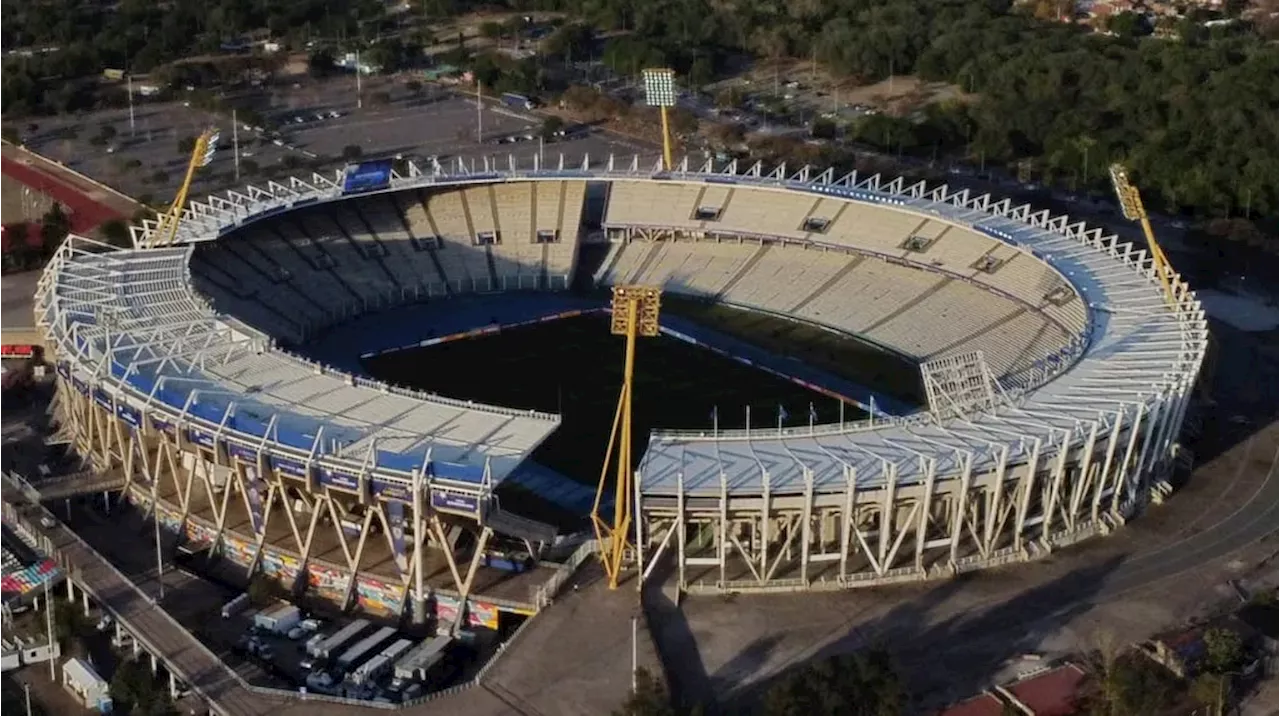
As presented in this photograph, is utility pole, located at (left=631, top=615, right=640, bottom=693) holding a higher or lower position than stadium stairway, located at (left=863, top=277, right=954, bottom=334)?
higher

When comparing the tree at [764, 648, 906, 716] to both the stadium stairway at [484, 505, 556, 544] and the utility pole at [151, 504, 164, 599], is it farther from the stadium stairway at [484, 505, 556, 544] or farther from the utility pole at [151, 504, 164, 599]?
the utility pole at [151, 504, 164, 599]

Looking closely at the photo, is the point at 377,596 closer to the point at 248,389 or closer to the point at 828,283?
the point at 248,389

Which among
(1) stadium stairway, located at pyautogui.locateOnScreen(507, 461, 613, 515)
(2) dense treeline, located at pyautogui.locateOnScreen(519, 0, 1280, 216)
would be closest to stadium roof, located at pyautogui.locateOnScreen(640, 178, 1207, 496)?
(1) stadium stairway, located at pyautogui.locateOnScreen(507, 461, 613, 515)

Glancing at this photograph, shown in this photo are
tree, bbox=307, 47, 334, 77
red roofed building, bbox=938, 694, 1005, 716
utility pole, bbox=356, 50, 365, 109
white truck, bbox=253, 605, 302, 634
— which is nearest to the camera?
red roofed building, bbox=938, 694, 1005, 716

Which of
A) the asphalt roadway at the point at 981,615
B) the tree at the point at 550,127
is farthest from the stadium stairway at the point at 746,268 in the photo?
the tree at the point at 550,127

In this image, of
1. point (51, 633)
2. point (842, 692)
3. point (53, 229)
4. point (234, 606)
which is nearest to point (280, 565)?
point (234, 606)

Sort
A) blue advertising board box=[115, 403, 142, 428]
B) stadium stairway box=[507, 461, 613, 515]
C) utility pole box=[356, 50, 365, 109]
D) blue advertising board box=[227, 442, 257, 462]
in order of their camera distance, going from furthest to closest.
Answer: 1. utility pole box=[356, 50, 365, 109]
2. stadium stairway box=[507, 461, 613, 515]
3. blue advertising board box=[115, 403, 142, 428]
4. blue advertising board box=[227, 442, 257, 462]

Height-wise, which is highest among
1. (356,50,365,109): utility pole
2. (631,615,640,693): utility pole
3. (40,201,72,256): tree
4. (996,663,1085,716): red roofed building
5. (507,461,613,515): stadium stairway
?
(631,615,640,693): utility pole

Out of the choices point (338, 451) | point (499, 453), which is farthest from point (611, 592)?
point (338, 451)
